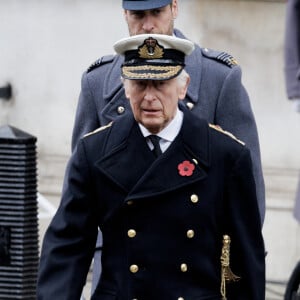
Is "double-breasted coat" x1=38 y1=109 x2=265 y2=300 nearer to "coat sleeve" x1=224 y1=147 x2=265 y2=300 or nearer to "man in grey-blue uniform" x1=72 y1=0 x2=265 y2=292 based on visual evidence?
"coat sleeve" x1=224 y1=147 x2=265 y2=300

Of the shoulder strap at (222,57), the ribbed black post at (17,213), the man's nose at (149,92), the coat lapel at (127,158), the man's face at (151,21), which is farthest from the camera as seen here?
the ribbed black post at (17,213)

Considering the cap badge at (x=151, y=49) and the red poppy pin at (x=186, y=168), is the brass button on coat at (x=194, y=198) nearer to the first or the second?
the red poppy pin at (x=186, y=168)

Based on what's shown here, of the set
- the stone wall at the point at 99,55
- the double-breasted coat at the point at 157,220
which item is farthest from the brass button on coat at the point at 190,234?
the stone wall at the point at 99,55

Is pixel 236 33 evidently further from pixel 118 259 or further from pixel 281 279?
pixel 118 259

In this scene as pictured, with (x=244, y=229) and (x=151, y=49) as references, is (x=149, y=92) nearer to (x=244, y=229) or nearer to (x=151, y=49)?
(x=151, y=49)

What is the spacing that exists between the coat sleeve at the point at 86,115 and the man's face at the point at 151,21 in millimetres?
479

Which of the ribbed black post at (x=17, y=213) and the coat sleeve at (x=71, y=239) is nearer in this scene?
the coat sleeve at (x=71, y=239)

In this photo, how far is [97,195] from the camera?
6.55m

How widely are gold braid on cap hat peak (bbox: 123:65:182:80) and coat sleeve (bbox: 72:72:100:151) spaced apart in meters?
1.03

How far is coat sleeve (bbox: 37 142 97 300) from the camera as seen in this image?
654 cm

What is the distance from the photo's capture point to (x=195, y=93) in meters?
7.43

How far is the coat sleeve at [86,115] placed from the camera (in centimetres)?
760

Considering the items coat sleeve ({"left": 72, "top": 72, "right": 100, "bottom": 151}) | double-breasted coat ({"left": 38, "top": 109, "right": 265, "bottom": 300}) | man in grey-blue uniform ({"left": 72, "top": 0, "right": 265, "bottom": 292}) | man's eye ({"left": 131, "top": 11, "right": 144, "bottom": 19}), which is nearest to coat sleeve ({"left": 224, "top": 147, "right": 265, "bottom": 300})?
double-breasted coat ({"left": 38, "top": 109, "right": 265, "bottom": 300})

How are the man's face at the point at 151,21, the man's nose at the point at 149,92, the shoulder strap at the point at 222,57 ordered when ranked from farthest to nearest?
the shoulder strap at the point at 222,57
the man's face at the point at 151,21
the man's nose at the point at 149,92
